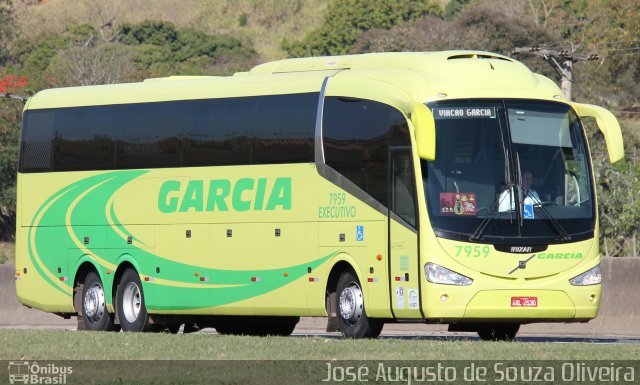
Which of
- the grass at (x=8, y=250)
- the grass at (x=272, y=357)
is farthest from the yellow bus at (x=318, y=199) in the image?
the grass at (x=8, y=250)

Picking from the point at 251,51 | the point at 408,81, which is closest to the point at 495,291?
the point at 408,81

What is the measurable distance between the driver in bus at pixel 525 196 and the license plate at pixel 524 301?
1090mm

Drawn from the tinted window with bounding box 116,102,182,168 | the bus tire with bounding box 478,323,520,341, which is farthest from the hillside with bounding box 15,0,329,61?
the bus tire with bounding box 478,323,520,341

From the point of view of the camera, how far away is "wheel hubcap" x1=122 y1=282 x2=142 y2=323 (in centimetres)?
2425

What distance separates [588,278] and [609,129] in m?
1.94

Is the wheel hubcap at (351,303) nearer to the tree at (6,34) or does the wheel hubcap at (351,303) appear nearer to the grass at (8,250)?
the grass at (8,250)

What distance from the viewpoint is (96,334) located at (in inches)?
809

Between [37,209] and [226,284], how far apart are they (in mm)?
4618

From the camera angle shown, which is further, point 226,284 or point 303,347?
point 226,284

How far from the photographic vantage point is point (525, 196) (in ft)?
64.3

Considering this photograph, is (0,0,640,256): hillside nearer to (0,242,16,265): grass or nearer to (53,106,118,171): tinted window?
(0,242,16,265): grass

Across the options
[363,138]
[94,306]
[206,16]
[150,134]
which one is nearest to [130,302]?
[94,306]

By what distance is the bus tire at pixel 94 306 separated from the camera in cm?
2461

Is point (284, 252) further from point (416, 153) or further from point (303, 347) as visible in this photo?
point (303, 347)
